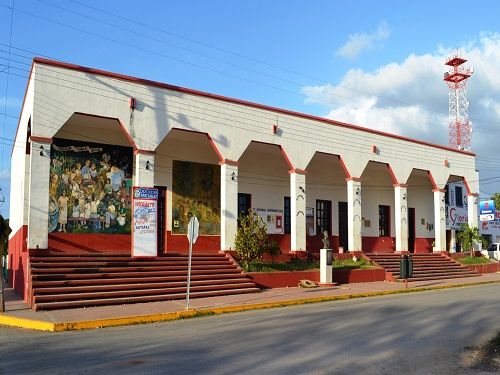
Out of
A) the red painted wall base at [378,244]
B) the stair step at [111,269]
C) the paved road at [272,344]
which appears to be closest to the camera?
the paved road at [272,344]

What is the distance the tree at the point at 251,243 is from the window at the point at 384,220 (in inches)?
508

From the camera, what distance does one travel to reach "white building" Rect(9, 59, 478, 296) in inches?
723

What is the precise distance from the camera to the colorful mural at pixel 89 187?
19312mm

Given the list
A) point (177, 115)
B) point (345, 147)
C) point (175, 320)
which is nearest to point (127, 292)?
point (175, 320)

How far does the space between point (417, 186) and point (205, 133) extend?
1837cm

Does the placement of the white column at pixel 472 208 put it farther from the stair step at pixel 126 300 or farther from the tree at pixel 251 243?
the stair step at pixel 126 300

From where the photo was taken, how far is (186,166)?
77.3 feet

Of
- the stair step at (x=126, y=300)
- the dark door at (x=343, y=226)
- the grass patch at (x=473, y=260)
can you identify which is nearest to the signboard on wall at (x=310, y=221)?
the dark door at (x=343, y=226)

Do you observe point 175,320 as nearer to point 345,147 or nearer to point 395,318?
point 395,318

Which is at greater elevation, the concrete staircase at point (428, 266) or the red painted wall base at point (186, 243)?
the red painted wall base at point (186, 243)

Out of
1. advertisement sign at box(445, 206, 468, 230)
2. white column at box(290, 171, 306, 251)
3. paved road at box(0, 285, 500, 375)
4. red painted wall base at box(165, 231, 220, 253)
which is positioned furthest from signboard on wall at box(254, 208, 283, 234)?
advertisement sign at box(445, 206, 468, 230)

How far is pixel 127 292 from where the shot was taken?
53.0 feet

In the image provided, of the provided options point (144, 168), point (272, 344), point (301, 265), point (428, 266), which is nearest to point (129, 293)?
point (144, 168)

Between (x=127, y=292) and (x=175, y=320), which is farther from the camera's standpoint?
(x=127, y=292)
